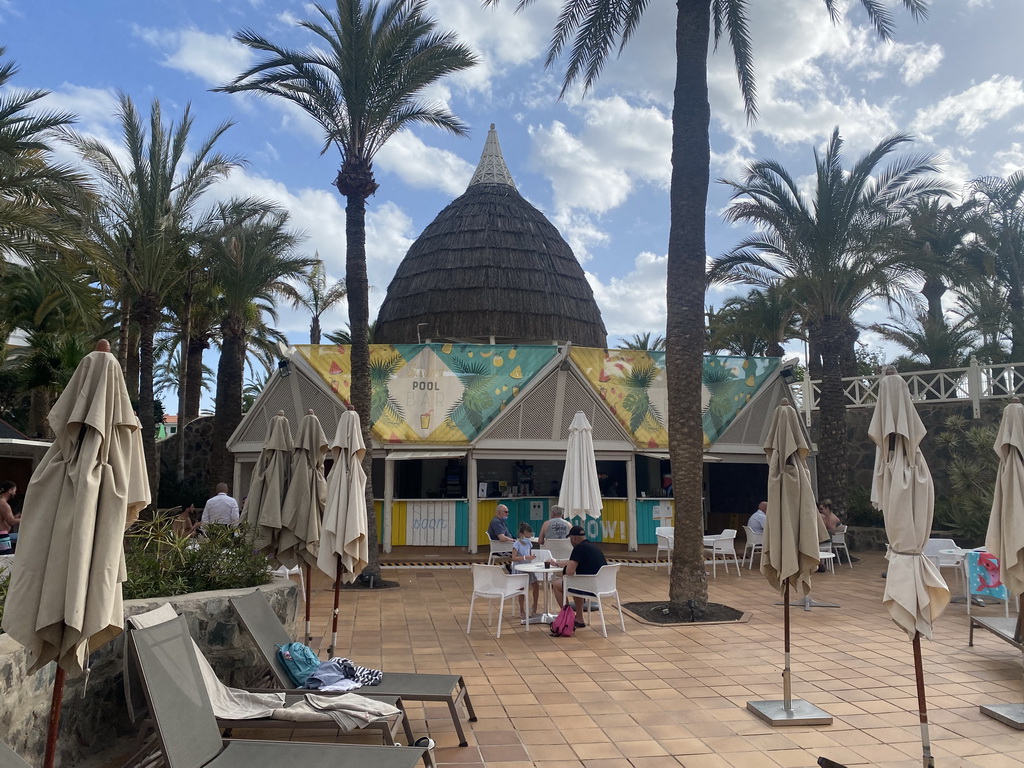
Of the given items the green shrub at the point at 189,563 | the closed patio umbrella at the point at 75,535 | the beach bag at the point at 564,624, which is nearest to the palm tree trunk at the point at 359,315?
the beach bag at the point at 564,624

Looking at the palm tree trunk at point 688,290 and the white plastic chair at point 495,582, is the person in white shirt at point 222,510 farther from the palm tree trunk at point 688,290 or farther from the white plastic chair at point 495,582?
the palm tree trunk at point 688,290

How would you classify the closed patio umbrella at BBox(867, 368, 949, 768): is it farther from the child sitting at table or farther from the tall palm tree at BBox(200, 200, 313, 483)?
the tall palm tree at BBox(200, 200, 313, 483)

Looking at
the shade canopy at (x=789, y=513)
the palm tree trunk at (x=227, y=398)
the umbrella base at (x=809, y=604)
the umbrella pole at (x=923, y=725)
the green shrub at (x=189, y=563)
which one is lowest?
the umbrella base at (x=809, y=604)

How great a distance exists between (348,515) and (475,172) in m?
25.1

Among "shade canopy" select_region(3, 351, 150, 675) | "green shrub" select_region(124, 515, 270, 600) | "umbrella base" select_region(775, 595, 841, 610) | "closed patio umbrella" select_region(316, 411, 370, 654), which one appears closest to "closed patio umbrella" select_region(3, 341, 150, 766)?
"shade canopy" select_region(3, 351, 150, 675)

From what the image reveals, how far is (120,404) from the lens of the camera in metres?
3.64

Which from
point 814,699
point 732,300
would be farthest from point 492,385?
point 732,300

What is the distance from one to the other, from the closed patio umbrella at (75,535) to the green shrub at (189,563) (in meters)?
2.32

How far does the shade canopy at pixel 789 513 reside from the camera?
5617mm

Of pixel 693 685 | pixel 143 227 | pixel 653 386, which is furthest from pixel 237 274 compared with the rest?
pixel 693 685

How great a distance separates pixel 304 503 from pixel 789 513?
467 cm

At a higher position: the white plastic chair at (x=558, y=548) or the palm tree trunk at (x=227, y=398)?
the palm tree trunk at (x=227, y=398)

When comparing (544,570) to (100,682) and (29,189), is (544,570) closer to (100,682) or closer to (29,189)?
(100,682)

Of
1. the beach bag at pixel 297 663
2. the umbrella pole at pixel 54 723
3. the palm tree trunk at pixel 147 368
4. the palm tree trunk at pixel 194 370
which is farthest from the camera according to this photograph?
the palm tree trunk at pixel 194 370
